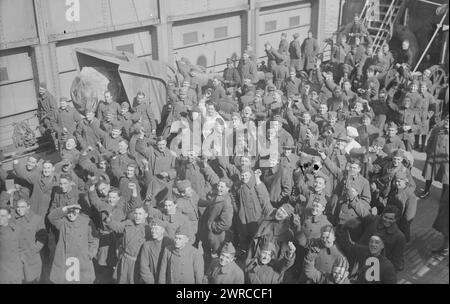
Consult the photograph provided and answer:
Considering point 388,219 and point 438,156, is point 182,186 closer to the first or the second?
point 388,219

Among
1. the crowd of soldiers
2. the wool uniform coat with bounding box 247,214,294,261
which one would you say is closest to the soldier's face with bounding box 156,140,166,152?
the crowd of soldiers

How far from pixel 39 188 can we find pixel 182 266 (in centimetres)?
294

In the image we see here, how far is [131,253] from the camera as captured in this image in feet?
20.9

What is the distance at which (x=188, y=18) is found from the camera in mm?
13750

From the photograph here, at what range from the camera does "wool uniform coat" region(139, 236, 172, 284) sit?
6191 mm

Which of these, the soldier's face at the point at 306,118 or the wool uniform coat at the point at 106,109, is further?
the wool uniform coat at the point at 106,109

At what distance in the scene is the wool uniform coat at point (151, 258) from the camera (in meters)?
6.19

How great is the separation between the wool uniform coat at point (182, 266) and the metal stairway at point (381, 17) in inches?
445

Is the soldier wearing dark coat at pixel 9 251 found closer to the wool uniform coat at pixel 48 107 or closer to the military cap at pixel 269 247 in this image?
the military cap at pixel 269 247

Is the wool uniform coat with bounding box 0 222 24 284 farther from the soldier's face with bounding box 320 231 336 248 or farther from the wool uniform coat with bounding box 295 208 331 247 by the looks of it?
the soldier's face with bounding box 320 231 336 248

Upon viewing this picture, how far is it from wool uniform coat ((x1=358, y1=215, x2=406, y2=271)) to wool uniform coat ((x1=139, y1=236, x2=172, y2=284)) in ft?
8.45

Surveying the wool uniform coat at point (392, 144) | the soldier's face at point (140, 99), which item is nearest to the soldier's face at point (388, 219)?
the wool uniform coat at point (392, 144)
